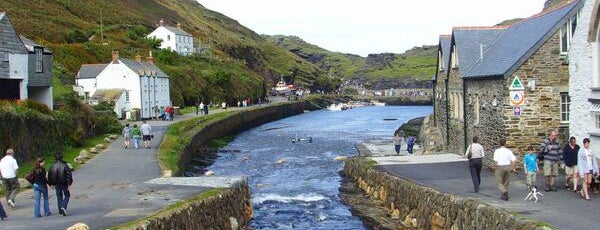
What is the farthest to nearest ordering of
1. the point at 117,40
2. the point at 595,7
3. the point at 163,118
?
the point at 117,40 → the point at 163,118 → the point at 595,7

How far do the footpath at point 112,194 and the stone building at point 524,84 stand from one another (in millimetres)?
11063

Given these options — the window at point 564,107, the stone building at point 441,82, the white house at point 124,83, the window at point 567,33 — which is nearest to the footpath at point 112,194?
the window at point 564,107

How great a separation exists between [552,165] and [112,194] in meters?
13.5

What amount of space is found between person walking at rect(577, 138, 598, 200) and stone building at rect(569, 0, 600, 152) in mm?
2244

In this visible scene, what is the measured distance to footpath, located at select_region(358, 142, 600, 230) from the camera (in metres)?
15.2

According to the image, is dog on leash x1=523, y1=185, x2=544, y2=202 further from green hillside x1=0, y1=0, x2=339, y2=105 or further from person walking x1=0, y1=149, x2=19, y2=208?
green hillside x1=0, y1=0, x2=339, y2=105

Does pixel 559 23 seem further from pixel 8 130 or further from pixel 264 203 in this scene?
pixel 8 130

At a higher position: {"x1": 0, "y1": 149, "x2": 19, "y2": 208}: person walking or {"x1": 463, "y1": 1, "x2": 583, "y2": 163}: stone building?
{"x1": 463, "y1": 1, "x2": 583, "y2": 163}: stone building

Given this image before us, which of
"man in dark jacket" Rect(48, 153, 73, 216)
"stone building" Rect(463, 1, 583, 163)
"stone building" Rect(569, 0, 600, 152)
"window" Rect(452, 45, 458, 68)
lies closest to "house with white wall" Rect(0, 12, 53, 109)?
"man in dark jacket" Rect(48, 153, 73, 216)

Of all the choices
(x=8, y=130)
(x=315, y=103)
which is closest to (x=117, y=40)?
(x=315, y=103)

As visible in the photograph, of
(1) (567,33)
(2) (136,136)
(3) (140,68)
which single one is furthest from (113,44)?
(1) (567,33)

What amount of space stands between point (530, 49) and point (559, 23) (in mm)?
1408

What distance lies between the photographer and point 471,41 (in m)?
→ 33.5

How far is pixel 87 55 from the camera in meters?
85.2
